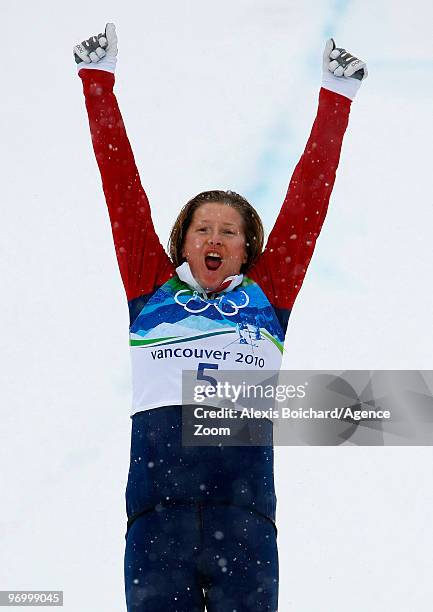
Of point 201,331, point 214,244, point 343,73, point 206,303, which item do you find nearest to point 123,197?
point 214,244

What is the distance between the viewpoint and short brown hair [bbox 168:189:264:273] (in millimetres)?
4008

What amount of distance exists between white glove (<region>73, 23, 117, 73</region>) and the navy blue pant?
196 cm

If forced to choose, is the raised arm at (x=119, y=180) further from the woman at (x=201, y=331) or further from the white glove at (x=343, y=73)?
the white glove at (x=343, y=73)

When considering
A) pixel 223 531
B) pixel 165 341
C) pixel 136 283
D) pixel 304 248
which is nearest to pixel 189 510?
pixel 223 531

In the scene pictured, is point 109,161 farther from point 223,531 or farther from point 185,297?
point 223,531

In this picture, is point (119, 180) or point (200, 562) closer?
point (200, 562)

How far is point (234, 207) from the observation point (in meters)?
4.02

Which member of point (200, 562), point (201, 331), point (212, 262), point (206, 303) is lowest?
point (200, 562)

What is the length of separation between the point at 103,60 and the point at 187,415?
168cm

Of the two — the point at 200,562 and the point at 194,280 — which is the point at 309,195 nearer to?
the point at 194,280

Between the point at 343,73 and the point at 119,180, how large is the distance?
3.61ft

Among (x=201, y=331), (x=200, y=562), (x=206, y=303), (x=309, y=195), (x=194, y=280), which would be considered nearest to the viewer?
(x=200, y=562)

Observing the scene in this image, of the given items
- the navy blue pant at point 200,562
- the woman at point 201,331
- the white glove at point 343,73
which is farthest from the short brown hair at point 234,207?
the navy blue pant at point 200,562

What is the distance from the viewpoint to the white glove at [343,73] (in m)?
4.02
